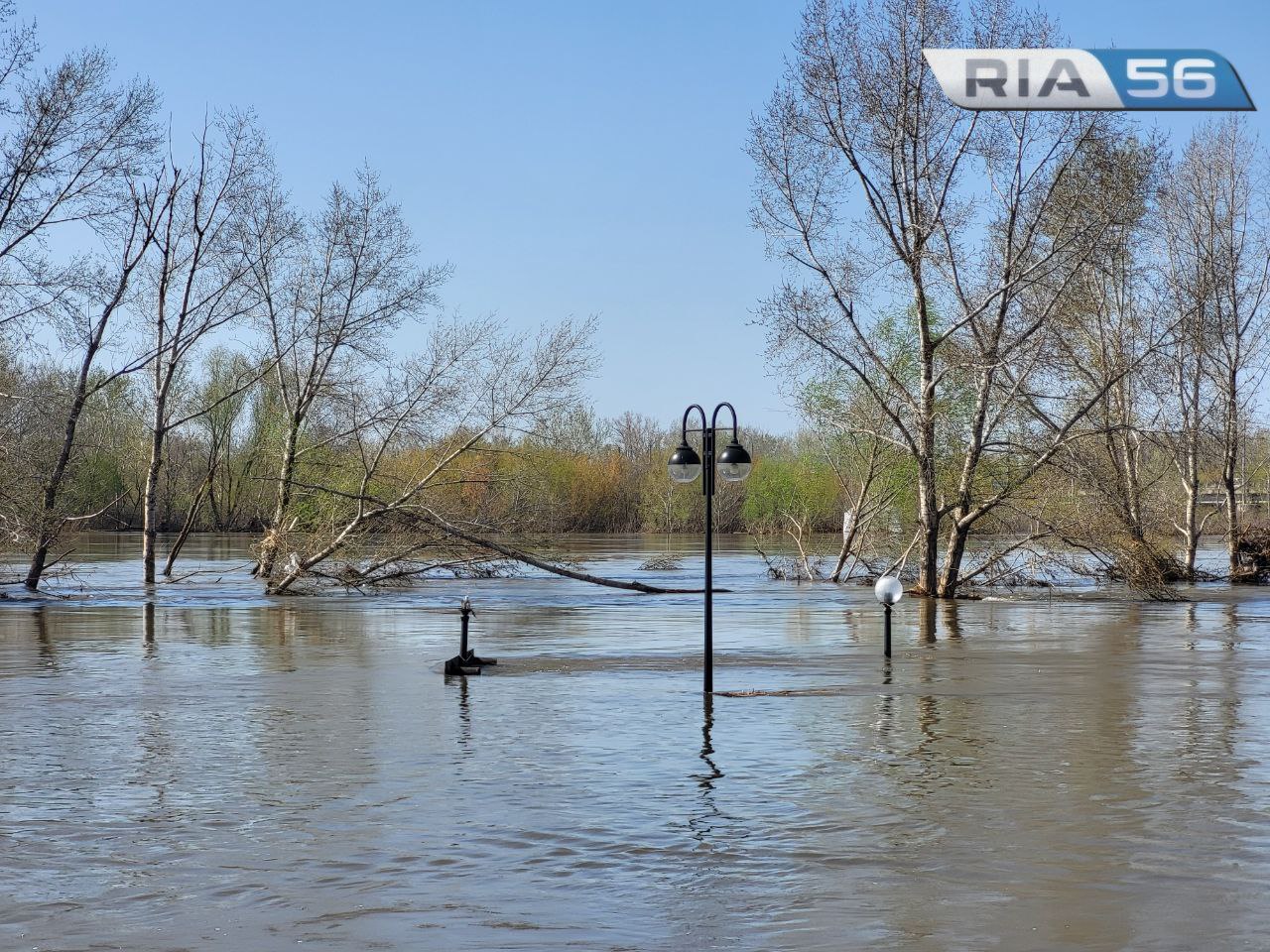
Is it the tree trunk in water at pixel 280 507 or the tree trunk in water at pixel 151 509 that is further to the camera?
the tree trunk in water at pixel 151 509

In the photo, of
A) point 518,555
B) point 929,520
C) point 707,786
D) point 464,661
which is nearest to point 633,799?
point 707,786

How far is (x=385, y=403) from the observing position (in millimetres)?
38219

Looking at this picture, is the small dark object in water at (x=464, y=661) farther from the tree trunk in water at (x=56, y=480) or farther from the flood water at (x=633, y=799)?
the tree trunk in water at (x=56, y=480)

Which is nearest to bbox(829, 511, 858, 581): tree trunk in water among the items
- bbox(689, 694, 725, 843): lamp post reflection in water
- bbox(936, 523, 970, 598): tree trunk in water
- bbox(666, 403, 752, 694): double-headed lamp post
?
bbox(936, 523, 970, 598): tree trunk in water

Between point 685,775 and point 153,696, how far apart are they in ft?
25.1

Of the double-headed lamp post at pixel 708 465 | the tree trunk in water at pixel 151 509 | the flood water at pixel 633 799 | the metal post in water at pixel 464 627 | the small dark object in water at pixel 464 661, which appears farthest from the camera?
the tree trunk in water at pixel 151 509

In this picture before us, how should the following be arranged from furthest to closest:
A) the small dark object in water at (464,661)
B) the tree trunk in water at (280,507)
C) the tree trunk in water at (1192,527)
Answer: the tree trunk in water at (1192,527)
the tree trunk in water at (280,507)
the small dark object in water at (464,661)

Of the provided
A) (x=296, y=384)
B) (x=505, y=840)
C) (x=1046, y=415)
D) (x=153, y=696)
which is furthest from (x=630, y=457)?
(x=505, y=840)

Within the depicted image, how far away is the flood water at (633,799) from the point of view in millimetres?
7309

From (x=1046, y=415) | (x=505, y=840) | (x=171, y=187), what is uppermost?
(x=171, y=187)

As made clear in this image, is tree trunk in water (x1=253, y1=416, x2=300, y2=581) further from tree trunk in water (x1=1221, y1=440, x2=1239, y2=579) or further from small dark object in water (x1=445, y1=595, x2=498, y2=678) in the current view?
tree trunk in water (x1=1221, y1=440, x2=1239, y2=579)

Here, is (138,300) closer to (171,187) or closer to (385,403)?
(171,187)

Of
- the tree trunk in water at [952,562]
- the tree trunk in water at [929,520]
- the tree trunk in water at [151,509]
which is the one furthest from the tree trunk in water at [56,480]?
the tree trunk in water at [952,562]

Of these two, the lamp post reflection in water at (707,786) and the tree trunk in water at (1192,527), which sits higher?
the tree trunk in water at (1192,527)
